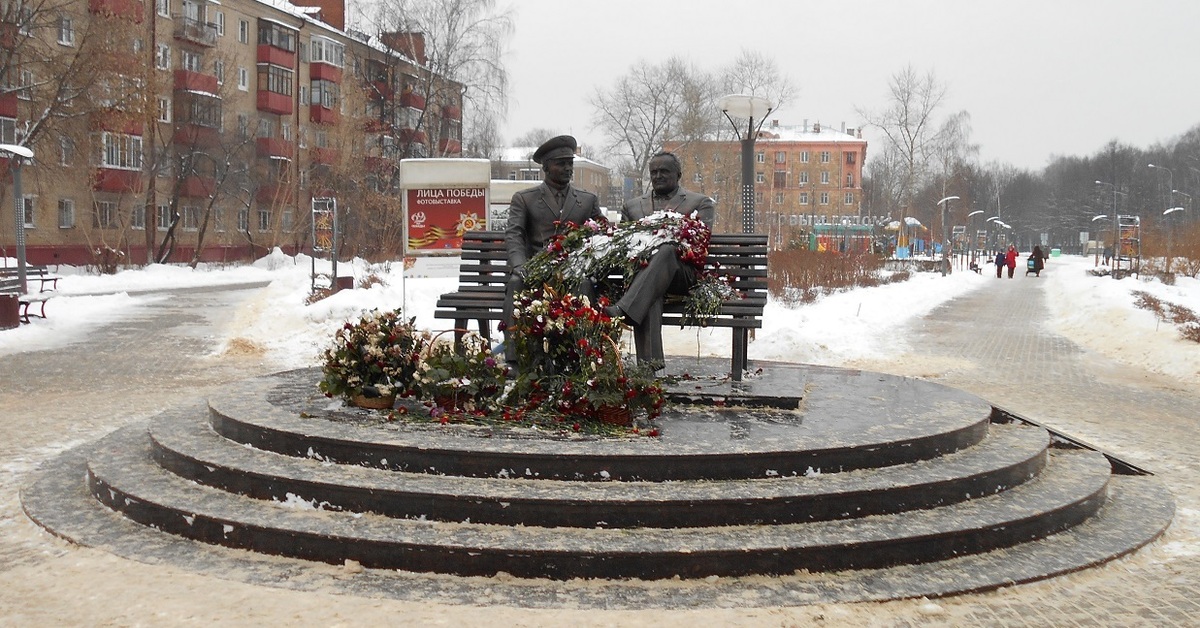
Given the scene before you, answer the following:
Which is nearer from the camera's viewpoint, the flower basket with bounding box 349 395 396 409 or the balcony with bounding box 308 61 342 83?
the flower basket with bounding box 349 395 396 409

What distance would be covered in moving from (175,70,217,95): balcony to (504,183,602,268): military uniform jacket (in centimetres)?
4062

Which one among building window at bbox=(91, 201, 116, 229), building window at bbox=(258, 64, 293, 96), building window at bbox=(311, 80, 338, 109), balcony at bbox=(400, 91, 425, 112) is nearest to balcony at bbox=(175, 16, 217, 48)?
building window at bbox=(258, 64, 293, 96)

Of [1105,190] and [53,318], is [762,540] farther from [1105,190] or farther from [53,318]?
[1105,190]

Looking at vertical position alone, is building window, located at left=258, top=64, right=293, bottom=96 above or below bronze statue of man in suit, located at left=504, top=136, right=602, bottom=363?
above

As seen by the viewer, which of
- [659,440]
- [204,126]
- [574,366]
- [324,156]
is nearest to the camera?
[659,440]

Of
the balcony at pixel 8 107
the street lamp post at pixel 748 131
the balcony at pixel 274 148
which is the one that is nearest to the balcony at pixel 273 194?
the balcony at pixel 274 148

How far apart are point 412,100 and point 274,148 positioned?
30.4 feet

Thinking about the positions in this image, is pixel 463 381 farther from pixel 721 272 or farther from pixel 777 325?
pixel 777 325

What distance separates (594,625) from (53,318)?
55.5 ft

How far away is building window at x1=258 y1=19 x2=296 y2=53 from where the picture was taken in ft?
168

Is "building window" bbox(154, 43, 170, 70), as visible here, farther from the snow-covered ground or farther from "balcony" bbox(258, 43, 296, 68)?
the snow-covered ground

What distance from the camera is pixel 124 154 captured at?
138 feet

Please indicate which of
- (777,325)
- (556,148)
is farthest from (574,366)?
(777,325)

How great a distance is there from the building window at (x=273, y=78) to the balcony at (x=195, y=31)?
4027 mm
